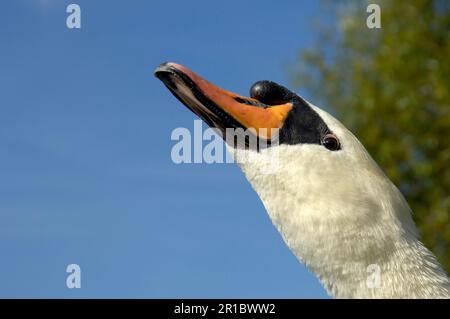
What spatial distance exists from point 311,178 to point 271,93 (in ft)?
1.82

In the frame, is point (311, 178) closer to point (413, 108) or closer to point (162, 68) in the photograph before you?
point (162, 68)

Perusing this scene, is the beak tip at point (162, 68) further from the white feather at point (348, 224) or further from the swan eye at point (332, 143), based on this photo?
the swan eye at point (332, 143)

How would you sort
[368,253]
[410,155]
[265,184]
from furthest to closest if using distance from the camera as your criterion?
[410,155], [265,184], [368,253]

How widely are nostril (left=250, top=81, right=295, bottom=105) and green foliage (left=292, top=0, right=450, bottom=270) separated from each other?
29.5ft

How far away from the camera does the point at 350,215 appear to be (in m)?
3.13

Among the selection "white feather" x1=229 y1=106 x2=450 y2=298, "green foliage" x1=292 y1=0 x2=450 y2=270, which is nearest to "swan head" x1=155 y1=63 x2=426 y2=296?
"white feather" x1=229 y1=106 x2=450 y2=298

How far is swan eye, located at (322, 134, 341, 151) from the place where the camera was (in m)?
3.31

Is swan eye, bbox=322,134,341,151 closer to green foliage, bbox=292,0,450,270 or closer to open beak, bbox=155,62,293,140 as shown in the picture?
open beak, bbox=155,62,293,140

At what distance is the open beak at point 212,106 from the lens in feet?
11.2

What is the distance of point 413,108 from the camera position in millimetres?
12961

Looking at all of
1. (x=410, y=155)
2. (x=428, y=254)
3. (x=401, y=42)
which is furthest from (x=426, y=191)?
(x=428, y=254)
